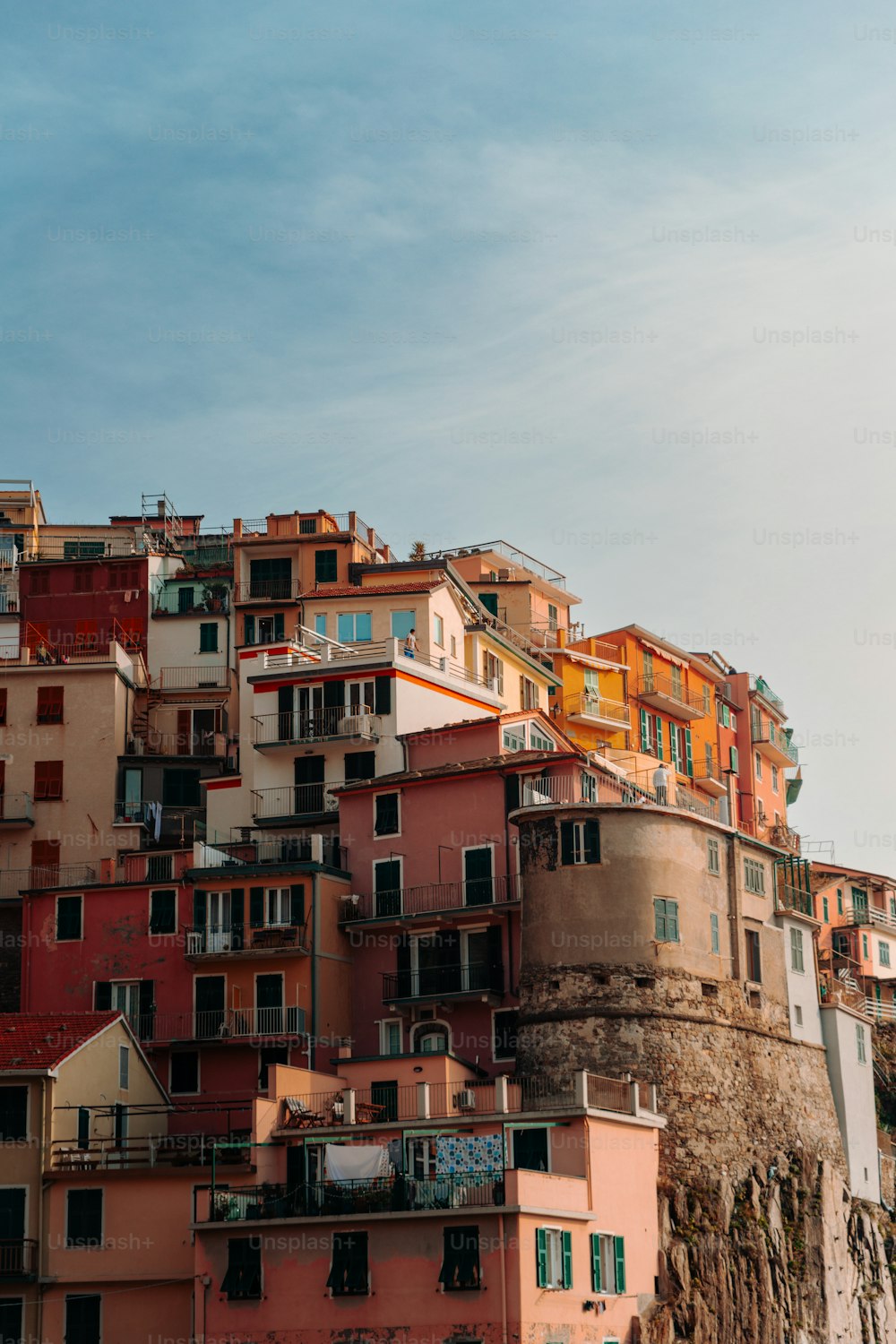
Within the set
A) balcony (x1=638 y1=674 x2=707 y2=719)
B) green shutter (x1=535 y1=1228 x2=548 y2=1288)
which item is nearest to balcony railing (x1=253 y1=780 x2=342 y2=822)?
green shutter (x1=535 y1=1228 x2=548 y2=1288)

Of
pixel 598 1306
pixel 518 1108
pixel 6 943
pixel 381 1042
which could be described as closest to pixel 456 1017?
pixel 381 1042

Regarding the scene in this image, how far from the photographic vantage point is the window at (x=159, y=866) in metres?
65.4

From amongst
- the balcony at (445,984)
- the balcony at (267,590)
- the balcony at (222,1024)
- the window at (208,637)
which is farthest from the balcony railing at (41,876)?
the balcony at (267,590)

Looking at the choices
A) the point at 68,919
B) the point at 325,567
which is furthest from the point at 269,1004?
the point at 325,567

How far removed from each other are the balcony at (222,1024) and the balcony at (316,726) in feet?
39.3

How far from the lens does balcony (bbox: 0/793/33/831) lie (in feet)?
242

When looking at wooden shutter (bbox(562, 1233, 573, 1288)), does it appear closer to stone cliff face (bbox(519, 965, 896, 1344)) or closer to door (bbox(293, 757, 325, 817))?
stone cliff face (bbox(519, 965, 896, 1344))

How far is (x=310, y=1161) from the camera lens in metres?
52.0

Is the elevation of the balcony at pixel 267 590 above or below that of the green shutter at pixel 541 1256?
above

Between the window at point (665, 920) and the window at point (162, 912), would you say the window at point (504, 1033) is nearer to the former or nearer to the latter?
the window at point (665, 920)

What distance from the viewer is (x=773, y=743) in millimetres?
102188

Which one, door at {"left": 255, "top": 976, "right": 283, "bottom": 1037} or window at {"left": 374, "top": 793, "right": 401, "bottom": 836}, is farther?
window at {"left": 374, "top": 793, "right": 401, "bottom": 836}

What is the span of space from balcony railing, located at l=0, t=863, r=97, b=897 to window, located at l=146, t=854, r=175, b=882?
714 cm

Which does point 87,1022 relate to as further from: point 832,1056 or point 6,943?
point 832,1056
